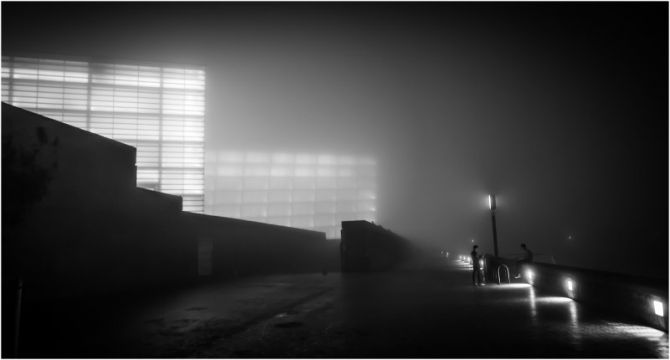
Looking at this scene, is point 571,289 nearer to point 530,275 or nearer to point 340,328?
point 530,275

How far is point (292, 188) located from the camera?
56906 millimetres

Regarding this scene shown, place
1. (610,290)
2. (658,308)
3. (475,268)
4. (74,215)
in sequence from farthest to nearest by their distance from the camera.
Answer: (475,268) → (74,215) → (610,290) → (658,308)

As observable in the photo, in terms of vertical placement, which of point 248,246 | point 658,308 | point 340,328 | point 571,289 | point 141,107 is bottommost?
point 340,328

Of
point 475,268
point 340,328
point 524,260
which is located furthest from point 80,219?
point 524,260

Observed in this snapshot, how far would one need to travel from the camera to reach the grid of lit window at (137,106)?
131ft

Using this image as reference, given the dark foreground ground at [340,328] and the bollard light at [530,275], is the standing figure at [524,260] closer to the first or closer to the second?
the bollard light at [530,275]

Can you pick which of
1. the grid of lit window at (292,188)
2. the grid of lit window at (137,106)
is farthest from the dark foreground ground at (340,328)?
the grid of lit window at (292,188)

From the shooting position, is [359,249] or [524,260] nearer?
[524,260]

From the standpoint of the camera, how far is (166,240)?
19.7 meters

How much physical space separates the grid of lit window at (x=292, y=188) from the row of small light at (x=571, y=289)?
4073 cm

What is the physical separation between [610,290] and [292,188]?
49026 millimetres

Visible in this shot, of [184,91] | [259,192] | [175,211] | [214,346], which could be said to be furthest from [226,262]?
[259,192]

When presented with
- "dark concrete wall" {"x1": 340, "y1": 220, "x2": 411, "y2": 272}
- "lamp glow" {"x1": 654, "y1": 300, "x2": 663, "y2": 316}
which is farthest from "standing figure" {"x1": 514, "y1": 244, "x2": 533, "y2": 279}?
"dark concrete wall" {"x1": 340, "y1": 220, "x2": 411, "y2": 272}

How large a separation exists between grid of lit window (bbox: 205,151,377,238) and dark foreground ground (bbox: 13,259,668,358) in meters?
39.6
